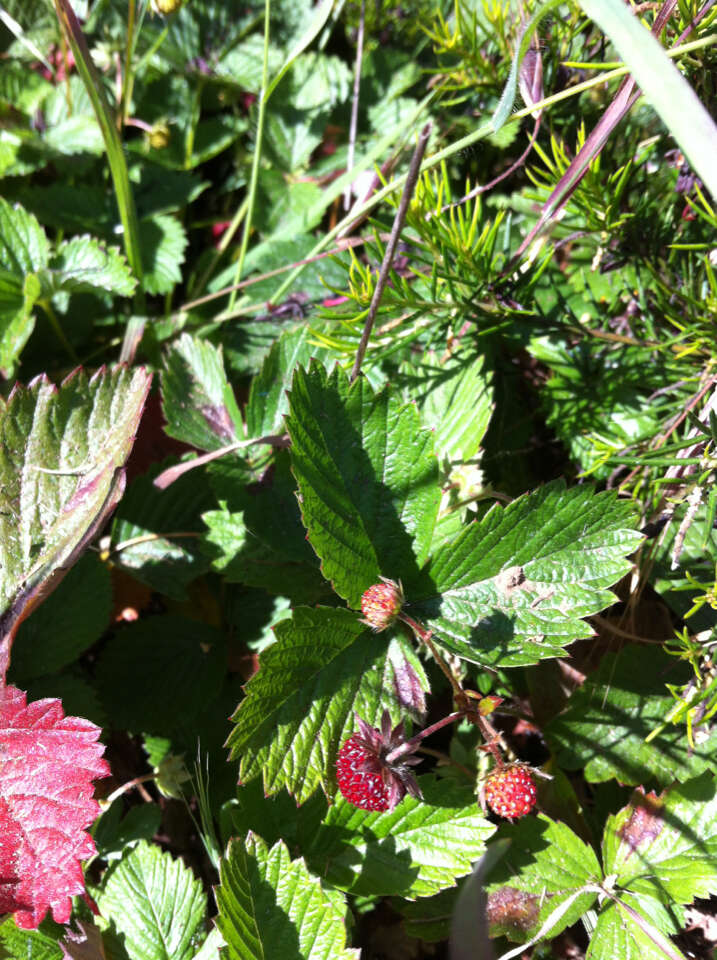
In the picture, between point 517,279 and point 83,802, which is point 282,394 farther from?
point 83,802

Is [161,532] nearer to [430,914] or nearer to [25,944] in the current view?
[25,944]

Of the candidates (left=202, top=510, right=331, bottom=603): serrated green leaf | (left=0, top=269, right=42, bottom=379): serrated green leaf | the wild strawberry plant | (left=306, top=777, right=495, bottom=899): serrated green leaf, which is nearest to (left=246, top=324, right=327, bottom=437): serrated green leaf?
the wild strawberry plant

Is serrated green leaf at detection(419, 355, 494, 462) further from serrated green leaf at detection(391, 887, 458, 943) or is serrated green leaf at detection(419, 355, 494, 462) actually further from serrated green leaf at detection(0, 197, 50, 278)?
serrated green leaf at detection(0, 197, 50, 278)

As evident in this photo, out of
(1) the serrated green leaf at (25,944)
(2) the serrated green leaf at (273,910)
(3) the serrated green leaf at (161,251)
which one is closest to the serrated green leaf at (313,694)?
(2) the serrated green leaf at (273,910)

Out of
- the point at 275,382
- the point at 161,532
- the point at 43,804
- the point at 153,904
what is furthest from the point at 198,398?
the point at 153,904

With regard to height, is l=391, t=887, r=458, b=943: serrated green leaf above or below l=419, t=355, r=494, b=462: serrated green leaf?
below

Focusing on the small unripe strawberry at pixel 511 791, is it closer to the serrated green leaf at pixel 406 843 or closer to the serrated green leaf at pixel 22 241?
the serrated green leaf at pixel 406 843
